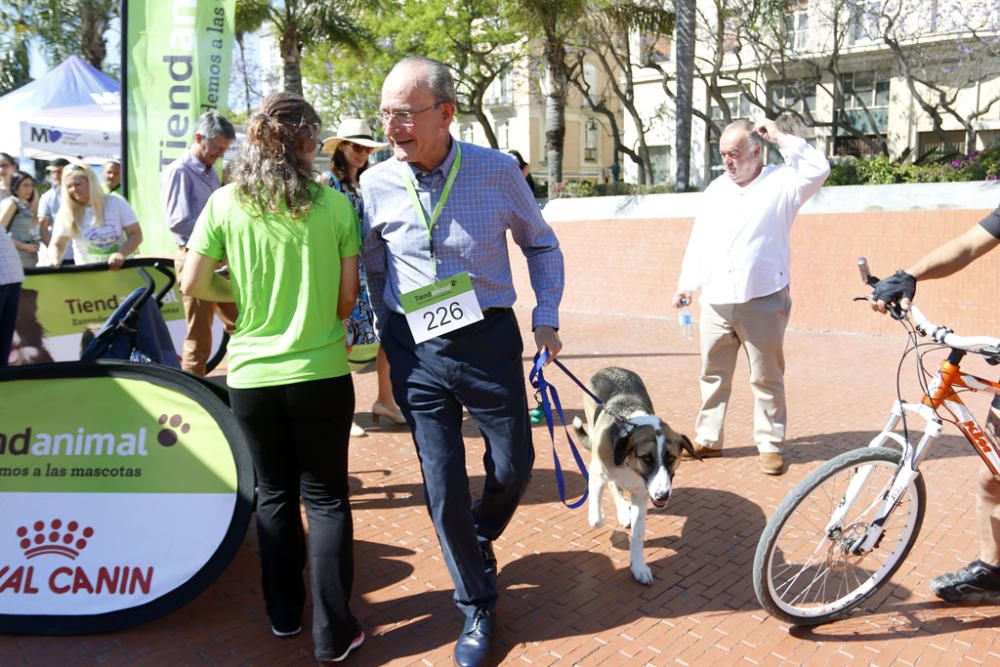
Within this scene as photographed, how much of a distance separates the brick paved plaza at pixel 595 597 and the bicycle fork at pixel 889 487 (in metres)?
0.42

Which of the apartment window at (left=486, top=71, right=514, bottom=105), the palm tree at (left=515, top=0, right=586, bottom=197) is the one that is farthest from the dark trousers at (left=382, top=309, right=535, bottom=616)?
the apartment window at (left=486, top=71, right=514, bottom=105)

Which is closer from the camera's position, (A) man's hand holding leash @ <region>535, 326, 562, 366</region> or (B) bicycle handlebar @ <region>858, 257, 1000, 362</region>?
(B) bicycle handlebar @ <region>858, 257, 1000, 362</region>

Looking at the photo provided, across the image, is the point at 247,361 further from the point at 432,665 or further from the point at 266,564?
the point at 432,665

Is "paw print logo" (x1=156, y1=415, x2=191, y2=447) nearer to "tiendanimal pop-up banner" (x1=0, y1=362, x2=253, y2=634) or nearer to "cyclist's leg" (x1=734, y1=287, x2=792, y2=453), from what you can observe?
"tiendanimal pop-up banner" (x1=0, y1=362, x2=253, y2=634)

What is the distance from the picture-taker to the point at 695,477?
15.8ft

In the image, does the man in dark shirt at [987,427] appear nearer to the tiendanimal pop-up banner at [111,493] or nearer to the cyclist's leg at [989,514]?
the cyclist's leg at [989,514]

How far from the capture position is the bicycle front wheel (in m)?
2.91

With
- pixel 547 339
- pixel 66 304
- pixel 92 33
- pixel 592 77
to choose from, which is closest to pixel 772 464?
pixel 547 339

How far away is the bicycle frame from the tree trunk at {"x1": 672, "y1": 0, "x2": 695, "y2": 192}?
38.3ft

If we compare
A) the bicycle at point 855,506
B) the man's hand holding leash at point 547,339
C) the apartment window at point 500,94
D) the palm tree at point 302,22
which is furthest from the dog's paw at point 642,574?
the apartment window at point 500,94

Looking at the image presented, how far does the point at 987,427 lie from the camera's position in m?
3.08

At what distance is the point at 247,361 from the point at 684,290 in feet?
10.2

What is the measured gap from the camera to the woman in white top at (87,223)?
6.29m

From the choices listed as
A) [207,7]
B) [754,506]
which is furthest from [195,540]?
[207,7]
